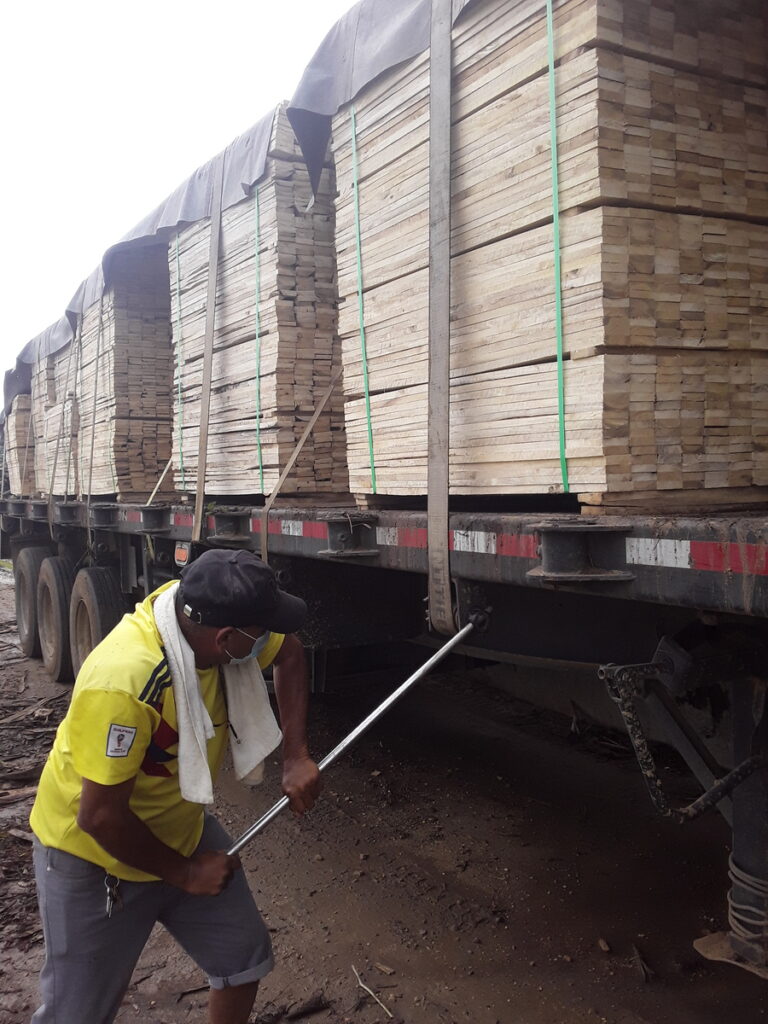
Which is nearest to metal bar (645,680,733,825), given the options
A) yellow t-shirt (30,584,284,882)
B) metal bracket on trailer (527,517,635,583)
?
metal bracket on trailer (527,517,635,583)

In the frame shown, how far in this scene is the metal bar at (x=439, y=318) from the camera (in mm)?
2764

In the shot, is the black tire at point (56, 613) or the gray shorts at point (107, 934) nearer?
the gray shorts at point (107, 934)

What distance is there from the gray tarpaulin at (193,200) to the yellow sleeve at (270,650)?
258 centimetres

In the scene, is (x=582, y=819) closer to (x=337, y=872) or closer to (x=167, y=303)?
(x=337, y=872)

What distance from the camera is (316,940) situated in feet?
10.7

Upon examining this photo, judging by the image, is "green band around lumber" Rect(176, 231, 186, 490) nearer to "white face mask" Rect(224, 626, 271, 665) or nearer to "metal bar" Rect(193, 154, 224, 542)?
"metal bar" Rect(193, 154, 224, 542)

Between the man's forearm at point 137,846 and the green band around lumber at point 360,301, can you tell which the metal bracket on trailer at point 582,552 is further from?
the green band around lumber at point 360,301

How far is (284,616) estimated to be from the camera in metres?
2.22

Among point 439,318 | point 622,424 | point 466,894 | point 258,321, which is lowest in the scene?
point 466,894

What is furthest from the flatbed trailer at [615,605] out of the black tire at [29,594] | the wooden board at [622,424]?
the black tire at [29,594]

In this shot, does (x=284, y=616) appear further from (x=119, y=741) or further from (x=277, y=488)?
(x=277, y=488)

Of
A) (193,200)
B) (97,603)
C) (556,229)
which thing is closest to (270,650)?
(556,229)

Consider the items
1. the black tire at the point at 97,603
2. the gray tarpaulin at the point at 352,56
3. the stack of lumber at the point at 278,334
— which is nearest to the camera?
the gray tarpaulin at the point at 352,56

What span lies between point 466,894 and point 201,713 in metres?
1.98
